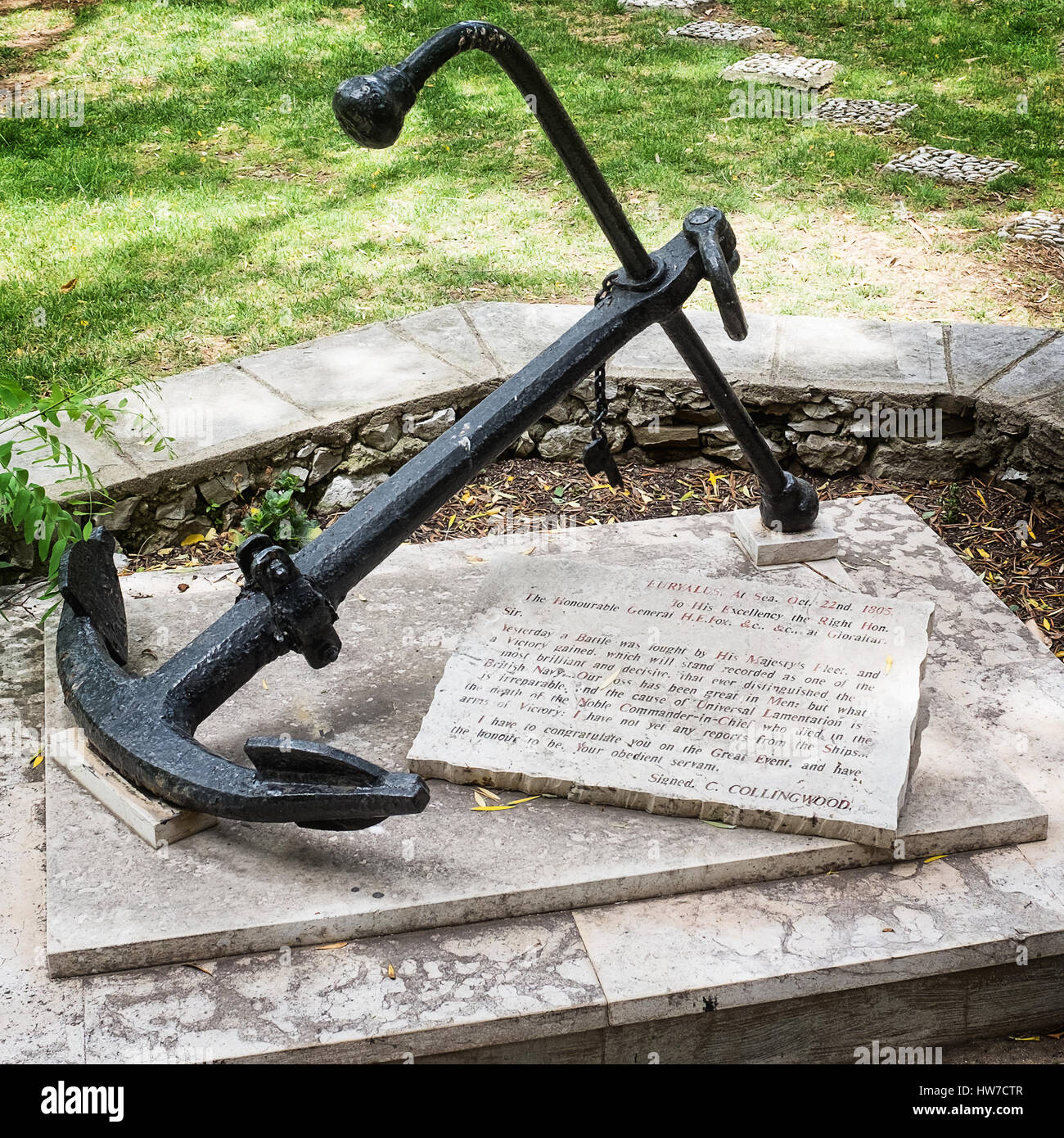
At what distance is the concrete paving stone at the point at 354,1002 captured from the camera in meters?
1.80

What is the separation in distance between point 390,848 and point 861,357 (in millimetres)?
2394

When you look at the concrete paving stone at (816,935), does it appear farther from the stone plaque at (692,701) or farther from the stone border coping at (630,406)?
the stone border coping at (630,406)

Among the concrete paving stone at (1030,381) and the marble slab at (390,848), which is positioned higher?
the concrete paving stone at (1030,381)

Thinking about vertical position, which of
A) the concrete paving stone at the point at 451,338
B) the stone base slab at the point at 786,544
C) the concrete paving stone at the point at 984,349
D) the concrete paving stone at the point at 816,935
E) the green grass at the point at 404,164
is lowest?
the concrete paving stone at the point at 816,935

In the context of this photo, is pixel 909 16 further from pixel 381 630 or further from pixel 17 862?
pixel 17 862

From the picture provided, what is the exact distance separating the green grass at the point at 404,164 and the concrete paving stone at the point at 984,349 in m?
0.60

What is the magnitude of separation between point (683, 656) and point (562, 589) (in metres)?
0.33

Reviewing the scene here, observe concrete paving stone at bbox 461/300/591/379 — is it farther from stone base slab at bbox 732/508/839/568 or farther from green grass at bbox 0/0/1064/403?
stone base slab at bbox 732/508/839/568

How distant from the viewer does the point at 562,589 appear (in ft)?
8.31

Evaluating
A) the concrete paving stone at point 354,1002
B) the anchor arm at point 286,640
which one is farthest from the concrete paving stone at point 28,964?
the anchor arm at point 286,640

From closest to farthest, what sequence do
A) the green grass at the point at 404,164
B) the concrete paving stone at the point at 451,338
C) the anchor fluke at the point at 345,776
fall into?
the anchor fluke at the point at 345,776 < the concrete paving stone at the point at 451,338 < the green grass at the point at 404,164

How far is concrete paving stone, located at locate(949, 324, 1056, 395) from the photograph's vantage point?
3.60 metres

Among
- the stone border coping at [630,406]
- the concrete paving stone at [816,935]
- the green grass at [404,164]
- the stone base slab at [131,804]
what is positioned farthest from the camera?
the green grass at [404,164]
